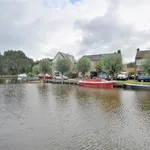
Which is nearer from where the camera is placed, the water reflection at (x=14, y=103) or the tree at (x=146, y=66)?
the water reflection at (x=14, y=103)

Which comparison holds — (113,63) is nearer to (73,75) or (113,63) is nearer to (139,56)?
(139,56)

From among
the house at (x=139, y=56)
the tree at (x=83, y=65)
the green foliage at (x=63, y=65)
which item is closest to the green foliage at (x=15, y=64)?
the green foliage at (x=63, y=65)

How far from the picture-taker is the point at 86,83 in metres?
41.3

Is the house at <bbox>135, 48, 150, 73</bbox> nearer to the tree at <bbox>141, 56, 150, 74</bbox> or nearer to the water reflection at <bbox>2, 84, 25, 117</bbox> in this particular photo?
the tree at <bbox>141, 56, 150, 74</bbox>

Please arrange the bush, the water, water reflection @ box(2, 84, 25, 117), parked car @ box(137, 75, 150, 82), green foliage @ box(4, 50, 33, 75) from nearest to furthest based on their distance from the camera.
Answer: the water
water reflection @ box(2, 84, 25, 117)
parked car @ box(137, 75, 150, 82)
the bush
green foliage @ box(4, 50, 33, 75)

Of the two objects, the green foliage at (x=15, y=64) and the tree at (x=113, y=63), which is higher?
the green foliage at (x=15, y=64)

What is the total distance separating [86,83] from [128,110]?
25.2 metres

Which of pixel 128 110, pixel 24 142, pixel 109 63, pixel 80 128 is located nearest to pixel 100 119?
pixel 80 128

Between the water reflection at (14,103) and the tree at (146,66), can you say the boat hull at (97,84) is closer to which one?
the tree at (146,66)

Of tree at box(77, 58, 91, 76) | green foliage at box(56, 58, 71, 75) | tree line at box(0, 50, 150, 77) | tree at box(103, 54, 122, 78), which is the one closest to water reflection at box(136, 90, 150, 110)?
tree line at box(0, 50, 150, 77)

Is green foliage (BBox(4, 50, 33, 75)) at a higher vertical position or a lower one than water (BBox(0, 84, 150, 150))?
higher

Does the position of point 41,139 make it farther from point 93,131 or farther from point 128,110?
point 128,110

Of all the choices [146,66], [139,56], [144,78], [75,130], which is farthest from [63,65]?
[75,130]

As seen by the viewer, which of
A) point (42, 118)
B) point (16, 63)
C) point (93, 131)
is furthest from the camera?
point (16, 63)
